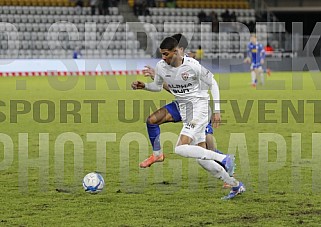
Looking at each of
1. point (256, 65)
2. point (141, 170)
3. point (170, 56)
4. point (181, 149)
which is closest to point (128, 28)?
point (256, 65)

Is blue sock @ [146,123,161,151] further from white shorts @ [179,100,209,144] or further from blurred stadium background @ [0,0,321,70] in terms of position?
blurred stadium background @ [0,0,321,70]

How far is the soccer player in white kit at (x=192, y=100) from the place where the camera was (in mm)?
8945

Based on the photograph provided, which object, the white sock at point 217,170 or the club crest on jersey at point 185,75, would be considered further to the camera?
the club crest on jersey at point 185,75

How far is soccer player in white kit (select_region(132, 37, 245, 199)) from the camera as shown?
8.95 m

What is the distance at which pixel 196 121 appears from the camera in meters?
9.26

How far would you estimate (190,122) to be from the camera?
30.5 ft

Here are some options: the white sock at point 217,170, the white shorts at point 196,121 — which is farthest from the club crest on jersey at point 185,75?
the white sock at point 217,170

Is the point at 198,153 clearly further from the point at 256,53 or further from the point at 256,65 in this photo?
the point at 256,53

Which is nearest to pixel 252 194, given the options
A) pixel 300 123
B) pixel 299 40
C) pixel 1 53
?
pixel 300 123

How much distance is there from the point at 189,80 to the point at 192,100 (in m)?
0.28

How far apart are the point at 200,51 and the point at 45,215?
3228cm

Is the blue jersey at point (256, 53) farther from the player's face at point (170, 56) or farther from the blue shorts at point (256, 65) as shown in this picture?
the player's face at point (170, 56)

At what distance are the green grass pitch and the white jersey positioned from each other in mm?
1265

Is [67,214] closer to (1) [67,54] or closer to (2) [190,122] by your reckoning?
(2) [190,122]
